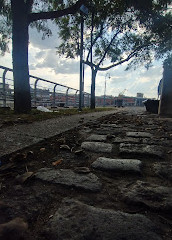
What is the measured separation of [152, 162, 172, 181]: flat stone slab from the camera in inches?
42.5

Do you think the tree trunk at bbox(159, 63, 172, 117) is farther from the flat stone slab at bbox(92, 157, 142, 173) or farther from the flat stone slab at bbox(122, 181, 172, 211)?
the flat stone slab at bbox(122, 181, 172, 211)

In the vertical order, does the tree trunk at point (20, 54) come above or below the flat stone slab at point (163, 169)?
above

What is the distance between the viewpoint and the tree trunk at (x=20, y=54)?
4344 mm

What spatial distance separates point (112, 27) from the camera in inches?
464

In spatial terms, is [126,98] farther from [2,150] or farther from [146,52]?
[2,150]

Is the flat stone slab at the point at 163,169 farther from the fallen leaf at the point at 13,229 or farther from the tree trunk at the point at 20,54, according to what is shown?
the tree trunk at the point at 20,54

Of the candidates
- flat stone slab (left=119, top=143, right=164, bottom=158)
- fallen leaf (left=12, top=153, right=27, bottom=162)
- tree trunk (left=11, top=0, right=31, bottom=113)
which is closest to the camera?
fallen leaf (left=12, top=153, right=27, bottom=162)

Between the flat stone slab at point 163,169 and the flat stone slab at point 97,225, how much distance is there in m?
0.47

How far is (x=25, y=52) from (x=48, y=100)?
18.9 ft

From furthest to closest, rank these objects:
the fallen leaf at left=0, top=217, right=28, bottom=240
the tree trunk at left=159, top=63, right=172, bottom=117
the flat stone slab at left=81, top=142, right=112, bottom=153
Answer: the tree trunk at left=159, top=63, right=172, bottom=117, the flat stone slab at left=81, top=142, right=112, bottom=153, the fallen leaf at left=0, top=217, right=28, bottom=240

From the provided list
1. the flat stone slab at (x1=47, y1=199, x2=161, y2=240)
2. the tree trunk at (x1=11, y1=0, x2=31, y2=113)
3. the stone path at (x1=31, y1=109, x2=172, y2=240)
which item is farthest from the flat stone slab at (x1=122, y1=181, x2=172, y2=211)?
the tree trunk at (x1=11, y1=0, x2=31, y2=113)

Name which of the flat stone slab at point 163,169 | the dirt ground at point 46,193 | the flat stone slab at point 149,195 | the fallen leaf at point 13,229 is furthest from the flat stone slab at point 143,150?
the fallen leaf at point 13,229

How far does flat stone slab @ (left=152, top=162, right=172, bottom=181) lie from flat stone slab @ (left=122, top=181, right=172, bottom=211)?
0.17 m

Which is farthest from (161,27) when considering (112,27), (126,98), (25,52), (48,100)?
(126,98)
